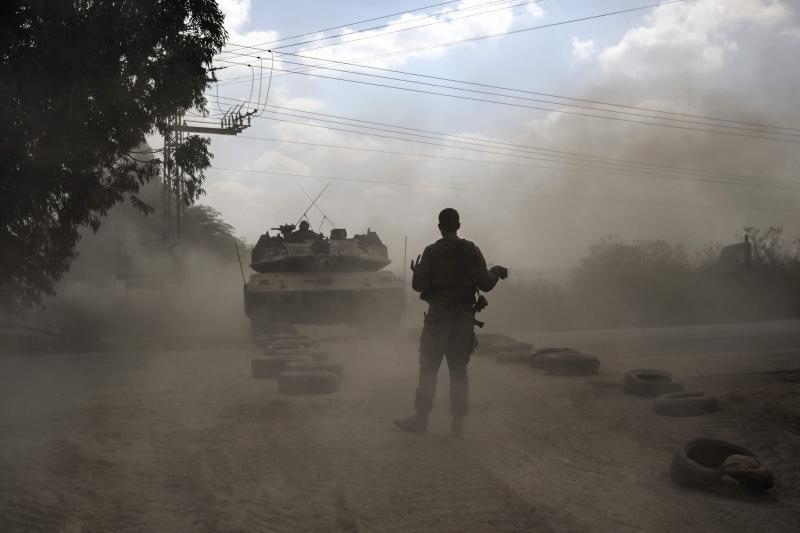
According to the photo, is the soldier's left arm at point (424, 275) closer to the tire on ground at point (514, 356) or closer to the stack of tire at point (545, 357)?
the stack of tire at point (545, 357)

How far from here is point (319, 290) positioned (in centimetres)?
1616

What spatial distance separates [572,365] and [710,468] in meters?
5.19

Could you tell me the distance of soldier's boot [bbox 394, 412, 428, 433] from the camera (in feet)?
21.5

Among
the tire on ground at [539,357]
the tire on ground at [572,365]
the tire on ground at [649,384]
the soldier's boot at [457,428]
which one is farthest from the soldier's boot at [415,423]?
the tire on ground at [539,357]

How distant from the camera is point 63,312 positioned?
83.9ft

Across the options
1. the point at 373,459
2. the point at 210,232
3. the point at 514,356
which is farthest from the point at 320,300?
the point at 210,232

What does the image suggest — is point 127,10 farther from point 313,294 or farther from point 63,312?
point 63,312

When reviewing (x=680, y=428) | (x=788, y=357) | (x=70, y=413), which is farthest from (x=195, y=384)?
(x=788, y=357)

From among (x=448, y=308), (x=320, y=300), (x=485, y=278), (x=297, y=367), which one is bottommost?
(x=297, y=367)

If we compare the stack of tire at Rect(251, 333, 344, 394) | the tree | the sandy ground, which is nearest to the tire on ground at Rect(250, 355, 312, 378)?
the stack of tire at Rect(251, 333, 344, 394)

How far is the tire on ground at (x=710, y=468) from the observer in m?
4.77

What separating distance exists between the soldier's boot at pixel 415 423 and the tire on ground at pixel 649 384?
2.80 meters

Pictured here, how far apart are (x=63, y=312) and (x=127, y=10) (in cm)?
1821

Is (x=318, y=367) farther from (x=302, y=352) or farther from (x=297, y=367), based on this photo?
(x=302, y=352)
